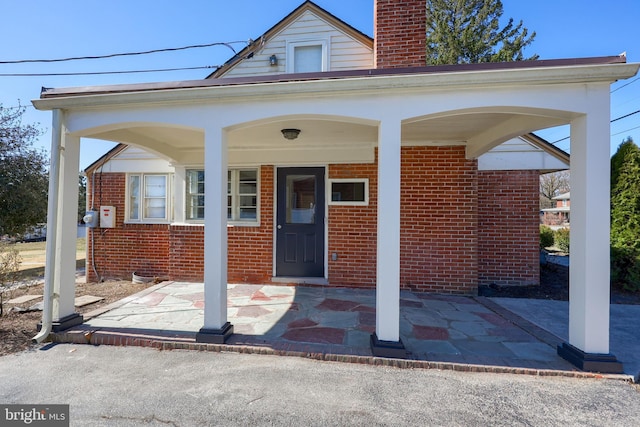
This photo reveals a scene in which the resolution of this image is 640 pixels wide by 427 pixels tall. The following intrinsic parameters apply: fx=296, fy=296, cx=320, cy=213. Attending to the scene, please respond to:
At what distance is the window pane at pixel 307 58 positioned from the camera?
21.9 feet

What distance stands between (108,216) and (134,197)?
641 millimetres

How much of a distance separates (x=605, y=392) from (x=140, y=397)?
3.91 m

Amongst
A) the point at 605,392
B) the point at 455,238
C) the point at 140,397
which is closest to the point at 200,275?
the point at 140,397

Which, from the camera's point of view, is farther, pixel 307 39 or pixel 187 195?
pixel 307 39

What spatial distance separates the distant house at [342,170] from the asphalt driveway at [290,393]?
1.41 feet

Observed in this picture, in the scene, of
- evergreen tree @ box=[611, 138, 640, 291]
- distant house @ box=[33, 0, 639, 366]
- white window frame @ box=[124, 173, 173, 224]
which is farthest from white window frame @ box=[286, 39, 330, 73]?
evergreen tree @ box=[611, 138, 640, 291]

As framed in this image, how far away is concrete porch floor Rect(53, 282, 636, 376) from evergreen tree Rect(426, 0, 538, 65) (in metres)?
12.8

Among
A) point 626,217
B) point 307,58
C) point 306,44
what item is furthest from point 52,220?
point 626,217

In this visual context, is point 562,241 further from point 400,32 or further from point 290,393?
point 290,393

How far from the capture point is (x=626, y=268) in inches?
227

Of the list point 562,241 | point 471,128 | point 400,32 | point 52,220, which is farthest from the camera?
point 562,241

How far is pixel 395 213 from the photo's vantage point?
303cm

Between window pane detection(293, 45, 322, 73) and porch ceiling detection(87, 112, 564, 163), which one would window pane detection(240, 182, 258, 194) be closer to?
porch ceiling detection(87, 112, 564, 163)

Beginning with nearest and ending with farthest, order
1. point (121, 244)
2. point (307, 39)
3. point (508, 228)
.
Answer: point (508, 228)
point (121, 244)
point (307, 39)
